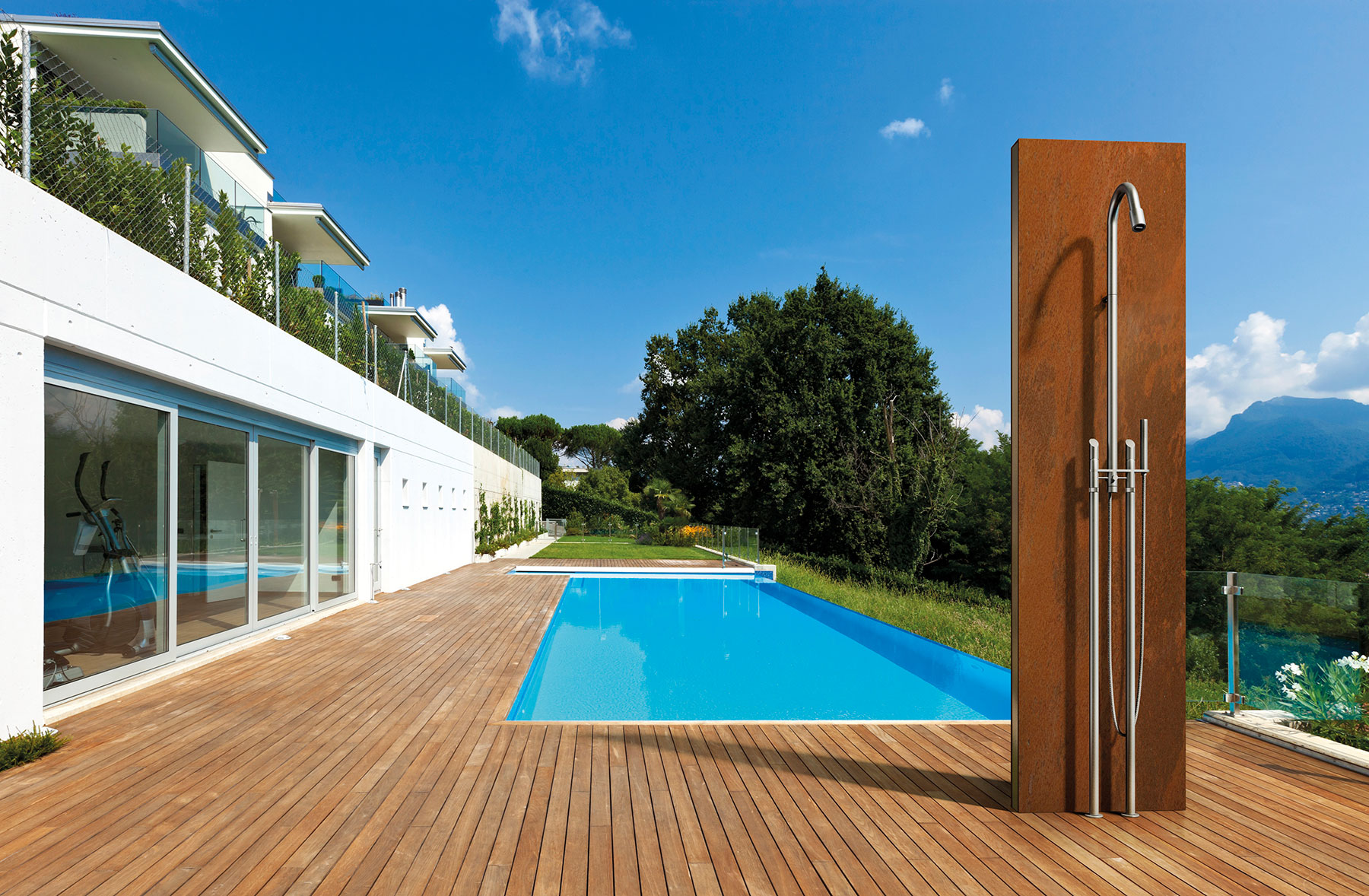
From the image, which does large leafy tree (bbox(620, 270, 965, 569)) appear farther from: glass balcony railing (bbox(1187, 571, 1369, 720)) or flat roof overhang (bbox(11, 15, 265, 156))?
flat roof overhang (bbox(11, 15, 265, 156))

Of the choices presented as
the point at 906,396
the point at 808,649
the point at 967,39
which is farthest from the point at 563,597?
the point at 906,396

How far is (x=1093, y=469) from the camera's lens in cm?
281

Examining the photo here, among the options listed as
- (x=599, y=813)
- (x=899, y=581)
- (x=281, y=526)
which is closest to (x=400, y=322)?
(x=899, y=581)

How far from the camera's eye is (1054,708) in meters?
2.82

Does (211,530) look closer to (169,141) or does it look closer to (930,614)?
(169,141)

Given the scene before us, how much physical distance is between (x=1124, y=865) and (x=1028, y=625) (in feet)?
2.78

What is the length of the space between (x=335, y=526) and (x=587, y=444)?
155ft

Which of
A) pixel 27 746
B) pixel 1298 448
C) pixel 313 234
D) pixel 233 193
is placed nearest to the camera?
pixel 27 746

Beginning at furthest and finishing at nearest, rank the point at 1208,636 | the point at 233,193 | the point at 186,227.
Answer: the point at 233,193
the point at 186,227
the point at 1208,636

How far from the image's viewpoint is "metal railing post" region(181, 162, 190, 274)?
5336 mm

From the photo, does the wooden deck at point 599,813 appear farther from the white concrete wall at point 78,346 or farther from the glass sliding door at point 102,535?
the white concrete wall at point 78,346

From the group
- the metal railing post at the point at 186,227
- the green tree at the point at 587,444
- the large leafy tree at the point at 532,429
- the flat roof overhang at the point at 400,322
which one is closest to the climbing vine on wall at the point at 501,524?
the flat roof overhang at the point at 400,322

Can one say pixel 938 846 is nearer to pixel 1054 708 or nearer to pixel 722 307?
pixel 1054 708

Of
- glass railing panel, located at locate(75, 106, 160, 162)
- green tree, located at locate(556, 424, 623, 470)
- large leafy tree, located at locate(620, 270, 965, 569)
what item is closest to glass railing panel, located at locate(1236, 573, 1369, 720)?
glass railing panel, located at locate(75, 106, 160, 162)
